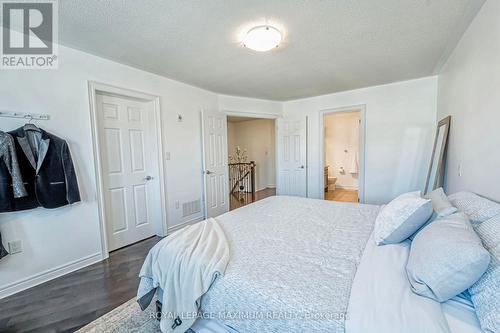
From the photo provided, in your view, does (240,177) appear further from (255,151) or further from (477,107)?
(477,107)

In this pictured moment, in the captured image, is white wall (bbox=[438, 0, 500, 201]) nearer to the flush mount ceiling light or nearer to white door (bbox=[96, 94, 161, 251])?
the flush mount ceiling light

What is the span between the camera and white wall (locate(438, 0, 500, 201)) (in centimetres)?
155

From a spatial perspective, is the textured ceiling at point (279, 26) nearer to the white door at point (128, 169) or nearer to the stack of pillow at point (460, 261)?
the white door at point (128, 169)

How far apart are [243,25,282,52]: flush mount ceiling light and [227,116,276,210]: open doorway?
4.36 metres

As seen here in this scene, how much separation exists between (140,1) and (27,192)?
1.95m

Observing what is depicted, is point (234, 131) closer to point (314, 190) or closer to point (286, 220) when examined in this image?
point (314, 190)

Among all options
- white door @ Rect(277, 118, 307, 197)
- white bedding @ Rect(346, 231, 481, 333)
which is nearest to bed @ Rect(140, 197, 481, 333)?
white bedding @ Rect(346, 231, 481, 333)

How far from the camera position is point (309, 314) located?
925mm

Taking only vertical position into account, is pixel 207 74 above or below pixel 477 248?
above

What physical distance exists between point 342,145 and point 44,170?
6.65m

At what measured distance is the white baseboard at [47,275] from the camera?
1.97 metres

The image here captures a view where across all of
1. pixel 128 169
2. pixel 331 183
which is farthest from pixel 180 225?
pixel 331 183

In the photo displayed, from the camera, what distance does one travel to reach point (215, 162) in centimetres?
400

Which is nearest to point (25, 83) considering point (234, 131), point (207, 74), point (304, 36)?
point (207, 74)
